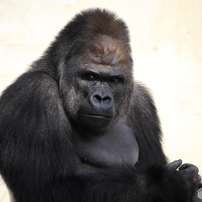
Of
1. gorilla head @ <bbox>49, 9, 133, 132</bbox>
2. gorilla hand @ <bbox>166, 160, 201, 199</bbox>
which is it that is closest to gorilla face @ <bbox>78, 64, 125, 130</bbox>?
gorilla head @ <bbox>49, 9, 133, 132</bbox>

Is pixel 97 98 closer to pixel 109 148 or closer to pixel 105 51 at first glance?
pixel 105 51

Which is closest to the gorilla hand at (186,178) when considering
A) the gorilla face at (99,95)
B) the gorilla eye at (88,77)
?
the gorilla face at (99,95)

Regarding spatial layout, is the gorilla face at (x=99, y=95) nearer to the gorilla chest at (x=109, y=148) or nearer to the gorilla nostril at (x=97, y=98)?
the gorilla nostril at (x=97, y=98)

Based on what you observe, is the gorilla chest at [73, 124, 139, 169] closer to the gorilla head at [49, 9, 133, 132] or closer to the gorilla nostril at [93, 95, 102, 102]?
the gorilla head at [49, 9, 133, 132]

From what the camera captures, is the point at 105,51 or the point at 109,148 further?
the point at 109,148

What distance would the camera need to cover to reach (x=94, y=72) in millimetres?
4531

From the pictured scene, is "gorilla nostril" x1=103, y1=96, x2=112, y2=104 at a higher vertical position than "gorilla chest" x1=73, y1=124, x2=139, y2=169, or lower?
higher

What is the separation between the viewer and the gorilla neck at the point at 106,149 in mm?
4691

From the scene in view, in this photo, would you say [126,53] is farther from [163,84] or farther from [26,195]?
[163,84]

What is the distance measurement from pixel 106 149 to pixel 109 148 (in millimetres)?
46

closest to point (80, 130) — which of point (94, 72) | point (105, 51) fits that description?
point (94, 72)

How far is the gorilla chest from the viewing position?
4699mm

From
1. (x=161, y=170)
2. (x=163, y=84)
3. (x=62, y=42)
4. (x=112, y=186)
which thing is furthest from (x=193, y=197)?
(x=163, y=84)

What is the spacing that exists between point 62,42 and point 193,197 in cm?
183
